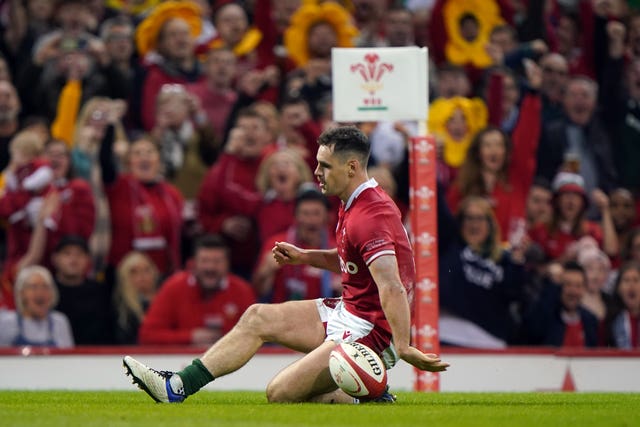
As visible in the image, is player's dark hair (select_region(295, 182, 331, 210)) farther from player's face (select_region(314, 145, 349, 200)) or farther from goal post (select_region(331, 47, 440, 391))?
player's face (select_region(314, 145, 349, 200))

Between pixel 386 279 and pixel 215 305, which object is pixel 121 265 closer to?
pixel 215 305

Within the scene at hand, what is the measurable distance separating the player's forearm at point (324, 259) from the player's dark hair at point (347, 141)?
76 centimetres

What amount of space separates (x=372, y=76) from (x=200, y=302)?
11.2 feet

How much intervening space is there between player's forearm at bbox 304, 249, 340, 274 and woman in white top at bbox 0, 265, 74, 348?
5.15m

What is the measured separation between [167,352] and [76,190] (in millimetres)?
2261

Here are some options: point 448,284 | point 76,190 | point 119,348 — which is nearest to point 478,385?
point 448,284

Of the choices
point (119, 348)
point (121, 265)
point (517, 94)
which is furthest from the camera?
point (517, 94)

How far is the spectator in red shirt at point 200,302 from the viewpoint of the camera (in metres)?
14.7

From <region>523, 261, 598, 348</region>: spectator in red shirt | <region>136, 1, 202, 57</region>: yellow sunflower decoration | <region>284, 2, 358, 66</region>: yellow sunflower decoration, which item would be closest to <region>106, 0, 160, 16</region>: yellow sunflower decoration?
<region>136, 1, 202, 57</region>: yellow sunflower decoration

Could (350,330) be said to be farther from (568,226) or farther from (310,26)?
(310,26)

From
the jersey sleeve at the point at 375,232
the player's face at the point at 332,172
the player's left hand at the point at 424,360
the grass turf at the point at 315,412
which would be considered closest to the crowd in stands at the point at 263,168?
the grass turf at the point at 315,412

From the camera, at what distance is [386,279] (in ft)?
30.5

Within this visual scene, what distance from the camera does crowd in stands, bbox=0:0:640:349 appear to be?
15.1 m

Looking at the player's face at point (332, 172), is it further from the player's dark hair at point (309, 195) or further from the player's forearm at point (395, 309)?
the player's dark hair at point (309, 195)
